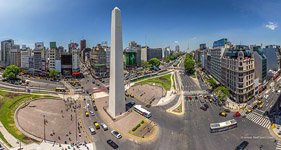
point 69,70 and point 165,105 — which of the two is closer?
point 165,105

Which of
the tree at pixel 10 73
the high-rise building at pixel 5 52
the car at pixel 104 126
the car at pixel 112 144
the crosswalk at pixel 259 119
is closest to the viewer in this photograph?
the car at pixel 112 144

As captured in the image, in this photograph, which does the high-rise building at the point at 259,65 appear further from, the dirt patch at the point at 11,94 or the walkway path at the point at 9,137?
the dirt patch at the point at 11,94

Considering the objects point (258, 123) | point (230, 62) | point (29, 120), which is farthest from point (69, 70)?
point (258, 123)

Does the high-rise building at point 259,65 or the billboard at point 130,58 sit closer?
the high-rise building at point 259,65

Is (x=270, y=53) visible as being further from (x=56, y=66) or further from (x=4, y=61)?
(x=4, y=61)

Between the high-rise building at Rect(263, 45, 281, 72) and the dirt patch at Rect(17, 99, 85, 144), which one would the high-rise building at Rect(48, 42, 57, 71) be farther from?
the high-rise building at Rect(263, 45, 281, 72)

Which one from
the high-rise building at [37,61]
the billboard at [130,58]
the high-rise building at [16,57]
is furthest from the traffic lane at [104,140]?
the high-rise building at [16,57]
